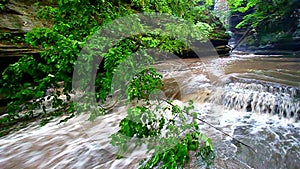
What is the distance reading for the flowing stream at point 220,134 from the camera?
9.48ft

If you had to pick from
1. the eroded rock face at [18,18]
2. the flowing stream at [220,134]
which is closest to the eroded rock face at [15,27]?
the eroded rock face at [18,18]

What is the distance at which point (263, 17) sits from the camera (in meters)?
12.5

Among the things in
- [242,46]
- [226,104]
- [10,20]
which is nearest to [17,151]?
[10,20]

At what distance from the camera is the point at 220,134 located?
11.7ft

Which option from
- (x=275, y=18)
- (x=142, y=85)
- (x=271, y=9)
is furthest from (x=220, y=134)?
(x=271, y=9)

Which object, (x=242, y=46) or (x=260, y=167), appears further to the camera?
(x=242, y=46)

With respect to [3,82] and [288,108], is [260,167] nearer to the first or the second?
[288,108]

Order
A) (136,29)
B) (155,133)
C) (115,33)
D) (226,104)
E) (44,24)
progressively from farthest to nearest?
1. (226,104)
2. (44,24)
3. (136,29)
4. (115,33)
5. (155,133)

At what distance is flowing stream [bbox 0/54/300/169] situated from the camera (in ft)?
9.48

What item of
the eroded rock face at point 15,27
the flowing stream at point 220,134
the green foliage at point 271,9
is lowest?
the flowing stream at point 220,134

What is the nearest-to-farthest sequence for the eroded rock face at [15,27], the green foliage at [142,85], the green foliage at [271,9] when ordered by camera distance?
1. the green foliage at [142,85]
2. the eroded rock face at [15,27]
3. the green foliage at [271,9]

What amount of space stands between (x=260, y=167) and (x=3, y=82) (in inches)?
129

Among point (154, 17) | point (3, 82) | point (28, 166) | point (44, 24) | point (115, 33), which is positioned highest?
point (44, 24)

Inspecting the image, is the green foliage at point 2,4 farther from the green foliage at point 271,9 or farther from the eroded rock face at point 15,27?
the green foliage at point 271,9
